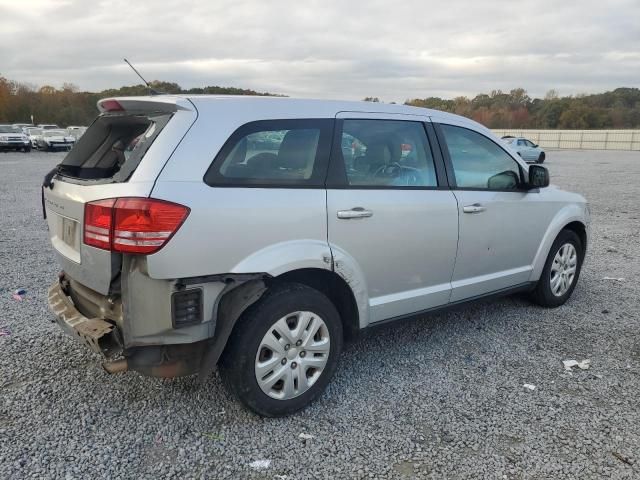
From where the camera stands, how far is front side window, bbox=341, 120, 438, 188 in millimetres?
3420

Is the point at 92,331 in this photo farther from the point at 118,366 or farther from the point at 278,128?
the point at 278,128

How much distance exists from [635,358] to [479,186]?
5.83 ft

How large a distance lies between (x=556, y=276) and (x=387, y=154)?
2.45 meters

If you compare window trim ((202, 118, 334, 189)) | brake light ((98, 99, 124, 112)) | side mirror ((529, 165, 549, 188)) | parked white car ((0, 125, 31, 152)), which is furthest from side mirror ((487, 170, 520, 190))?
parked white car ((0, 125, 31, 152))

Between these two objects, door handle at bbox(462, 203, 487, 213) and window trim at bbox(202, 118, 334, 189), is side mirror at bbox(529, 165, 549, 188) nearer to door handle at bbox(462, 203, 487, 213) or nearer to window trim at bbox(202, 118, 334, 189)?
door handle at bbox(462, 203, 487, 213)

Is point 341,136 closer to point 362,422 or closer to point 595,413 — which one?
point 362,422

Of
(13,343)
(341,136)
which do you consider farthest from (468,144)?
(13,343)

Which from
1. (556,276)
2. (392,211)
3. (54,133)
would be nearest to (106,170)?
(392,211)

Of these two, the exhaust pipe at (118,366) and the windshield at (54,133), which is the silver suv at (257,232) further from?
the windshield at (54,133)

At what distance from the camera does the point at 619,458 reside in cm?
280

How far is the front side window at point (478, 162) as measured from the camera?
4035mm

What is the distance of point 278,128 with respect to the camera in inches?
123

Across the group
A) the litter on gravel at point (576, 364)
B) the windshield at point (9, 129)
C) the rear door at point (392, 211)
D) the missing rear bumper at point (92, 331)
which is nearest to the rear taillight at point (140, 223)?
the missing rear bumper at point (92, 331)

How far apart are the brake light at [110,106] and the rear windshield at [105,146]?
40mm
